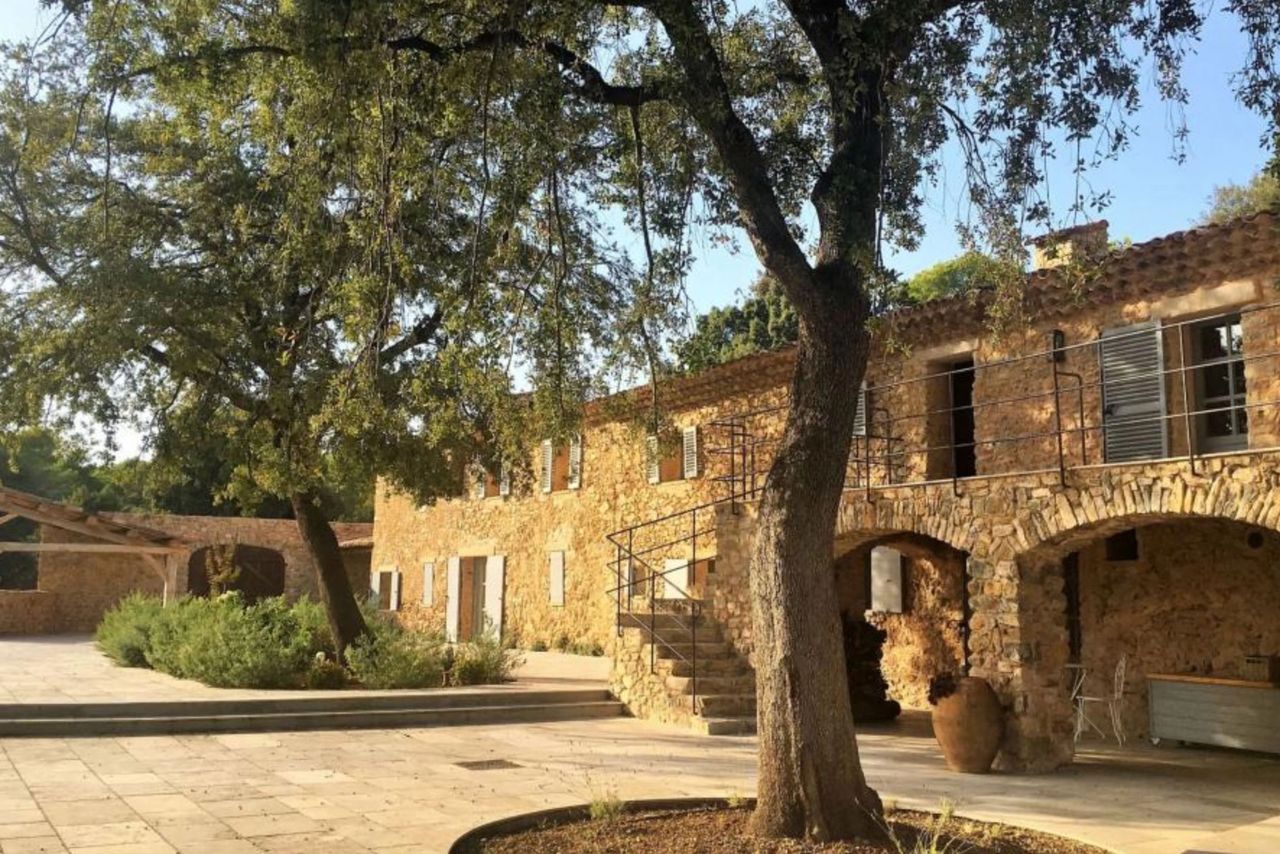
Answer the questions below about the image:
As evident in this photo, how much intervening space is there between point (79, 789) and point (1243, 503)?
8.75 m

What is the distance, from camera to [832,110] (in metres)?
7.21

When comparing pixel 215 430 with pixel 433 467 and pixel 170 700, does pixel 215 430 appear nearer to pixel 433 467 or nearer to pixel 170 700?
pixel 433 467

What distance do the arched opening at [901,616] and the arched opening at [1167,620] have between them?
5.30 ft

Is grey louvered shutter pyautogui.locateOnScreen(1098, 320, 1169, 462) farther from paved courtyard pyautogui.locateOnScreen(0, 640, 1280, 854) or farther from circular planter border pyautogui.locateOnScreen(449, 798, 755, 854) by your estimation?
circular planter border pyautogui.locateOnScreen(449, 798, 755, 854)

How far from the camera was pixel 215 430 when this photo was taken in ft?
46.2

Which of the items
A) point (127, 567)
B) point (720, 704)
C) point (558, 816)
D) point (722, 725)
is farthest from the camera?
point (127, 567)

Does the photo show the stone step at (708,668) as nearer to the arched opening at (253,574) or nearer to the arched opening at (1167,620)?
the arched opening at (1167,620)

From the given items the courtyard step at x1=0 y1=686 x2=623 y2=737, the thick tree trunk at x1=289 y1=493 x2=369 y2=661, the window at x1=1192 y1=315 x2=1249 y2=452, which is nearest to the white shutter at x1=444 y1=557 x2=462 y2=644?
the thick tree trunk at x1=289 y1=493 x2=369 y2=661

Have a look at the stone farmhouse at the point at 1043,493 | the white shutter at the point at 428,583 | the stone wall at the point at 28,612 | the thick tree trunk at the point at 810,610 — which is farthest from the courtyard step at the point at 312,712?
the stone wall at the point at 28,612

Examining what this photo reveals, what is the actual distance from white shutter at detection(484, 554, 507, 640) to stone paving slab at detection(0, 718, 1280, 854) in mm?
10253

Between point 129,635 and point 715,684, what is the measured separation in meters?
9.19

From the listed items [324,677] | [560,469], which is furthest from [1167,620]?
[560,469]

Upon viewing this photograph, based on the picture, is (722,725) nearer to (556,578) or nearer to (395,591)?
(556,578)

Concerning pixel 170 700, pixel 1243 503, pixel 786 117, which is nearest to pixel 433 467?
pixel 170 700
